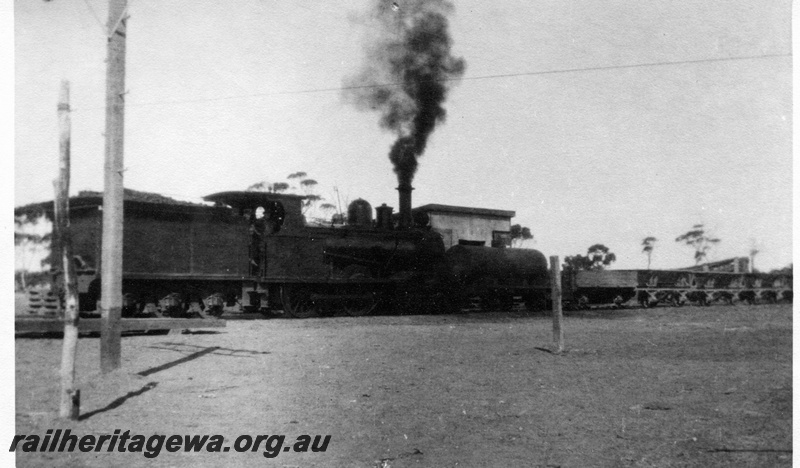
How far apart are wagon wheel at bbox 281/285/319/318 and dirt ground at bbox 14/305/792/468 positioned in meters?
5.41

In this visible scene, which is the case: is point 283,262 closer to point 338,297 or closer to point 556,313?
point 338,297

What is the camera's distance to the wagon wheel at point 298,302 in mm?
13875

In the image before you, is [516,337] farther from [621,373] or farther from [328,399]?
Result: [328,399]

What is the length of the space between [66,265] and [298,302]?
10.0 m

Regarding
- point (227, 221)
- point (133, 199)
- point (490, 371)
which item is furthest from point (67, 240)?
point (227, 221)

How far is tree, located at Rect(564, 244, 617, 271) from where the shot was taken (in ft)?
77.3

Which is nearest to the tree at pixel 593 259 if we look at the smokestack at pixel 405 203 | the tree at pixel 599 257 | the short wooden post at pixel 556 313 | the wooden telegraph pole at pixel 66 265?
the tree at pixel 599 257

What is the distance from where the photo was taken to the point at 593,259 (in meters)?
24.4

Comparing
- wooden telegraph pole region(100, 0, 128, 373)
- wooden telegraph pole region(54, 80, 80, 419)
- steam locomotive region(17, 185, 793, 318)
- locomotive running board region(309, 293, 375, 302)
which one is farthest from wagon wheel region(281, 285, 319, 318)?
A: wooden telegraph pole region(54, 80, 80, 419)

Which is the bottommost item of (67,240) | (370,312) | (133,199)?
(370,312)

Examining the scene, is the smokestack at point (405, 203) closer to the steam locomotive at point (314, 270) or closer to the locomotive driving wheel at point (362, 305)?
the steam locomotive at point (314, 270)

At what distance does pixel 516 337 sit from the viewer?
33.4ft

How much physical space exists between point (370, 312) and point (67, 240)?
39.0ft
